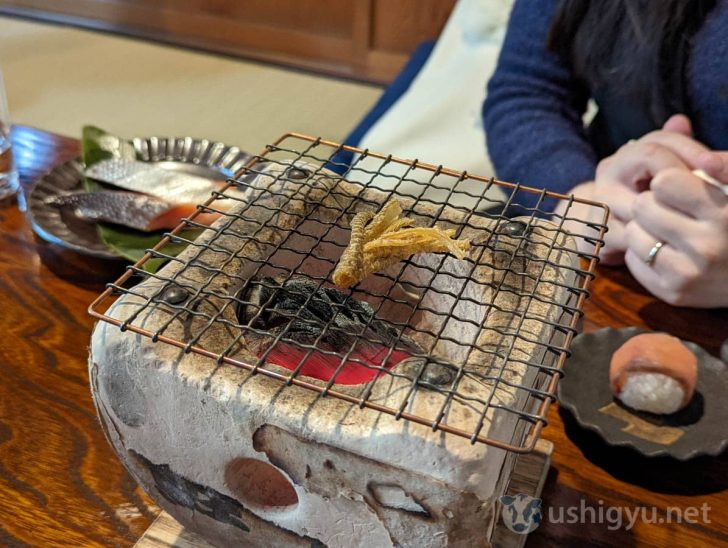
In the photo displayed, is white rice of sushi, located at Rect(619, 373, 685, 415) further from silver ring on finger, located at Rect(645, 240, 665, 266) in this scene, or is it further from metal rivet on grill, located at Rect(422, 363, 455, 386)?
metal rivet on grill, located at Rect(422, 363, 455, 386)

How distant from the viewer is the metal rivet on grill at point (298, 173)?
0.89 m

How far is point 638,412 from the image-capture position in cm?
99

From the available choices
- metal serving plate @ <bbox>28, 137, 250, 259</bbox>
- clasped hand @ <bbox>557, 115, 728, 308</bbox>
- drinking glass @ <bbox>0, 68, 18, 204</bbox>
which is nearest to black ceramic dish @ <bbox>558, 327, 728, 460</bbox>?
clasped hand @ <bbox>557, 115, 728, 308</bbox>

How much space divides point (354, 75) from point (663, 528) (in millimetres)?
3368

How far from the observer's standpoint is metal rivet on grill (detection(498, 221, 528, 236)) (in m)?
0.82

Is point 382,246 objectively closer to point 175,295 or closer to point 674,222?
point 175,295

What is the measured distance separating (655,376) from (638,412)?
0.07m

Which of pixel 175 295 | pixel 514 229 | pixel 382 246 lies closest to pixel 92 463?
pixel 175 295

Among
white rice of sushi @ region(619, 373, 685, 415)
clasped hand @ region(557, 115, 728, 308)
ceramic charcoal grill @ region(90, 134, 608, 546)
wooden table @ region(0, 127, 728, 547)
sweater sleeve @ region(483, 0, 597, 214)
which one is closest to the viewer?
ceramic charcoal grill @ region(90, 134, 608, 546)

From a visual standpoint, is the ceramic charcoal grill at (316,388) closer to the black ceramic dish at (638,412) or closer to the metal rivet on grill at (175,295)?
the metal rivet on grill at (175,295)

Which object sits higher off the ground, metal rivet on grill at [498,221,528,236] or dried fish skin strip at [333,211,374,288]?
dried fish skin strip at [333,211,374,288]

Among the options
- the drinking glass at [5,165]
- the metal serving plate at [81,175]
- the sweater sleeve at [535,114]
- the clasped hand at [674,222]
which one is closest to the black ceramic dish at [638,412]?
the clasped hand at [674,222]

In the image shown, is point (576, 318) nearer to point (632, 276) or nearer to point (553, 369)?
point (553, 369)

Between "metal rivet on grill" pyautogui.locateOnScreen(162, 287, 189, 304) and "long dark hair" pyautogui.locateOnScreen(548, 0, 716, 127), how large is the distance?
103cm
